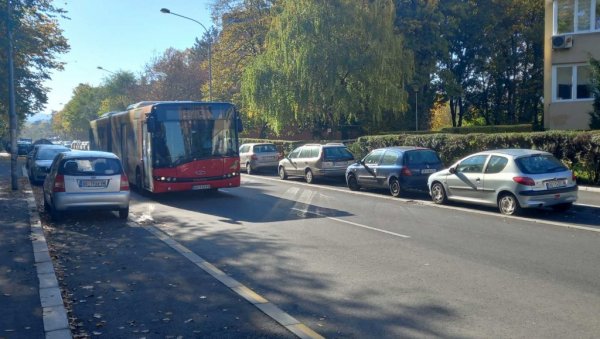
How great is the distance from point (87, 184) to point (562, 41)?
2559cm

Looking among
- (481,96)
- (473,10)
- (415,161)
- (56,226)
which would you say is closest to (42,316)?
(56,226)

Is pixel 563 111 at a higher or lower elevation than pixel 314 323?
higher

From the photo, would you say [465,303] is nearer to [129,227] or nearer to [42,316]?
[42,316]

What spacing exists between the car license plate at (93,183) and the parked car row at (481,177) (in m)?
8.44

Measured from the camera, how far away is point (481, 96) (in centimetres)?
5116

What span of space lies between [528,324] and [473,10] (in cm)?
4482

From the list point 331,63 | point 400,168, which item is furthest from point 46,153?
point 400,168

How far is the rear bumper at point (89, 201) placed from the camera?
1323 cm

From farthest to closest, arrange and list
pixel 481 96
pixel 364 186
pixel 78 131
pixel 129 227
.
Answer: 1. pixel 78 131
2. pixel 481 96
3. pixel 364 186
4. pixel 129 227

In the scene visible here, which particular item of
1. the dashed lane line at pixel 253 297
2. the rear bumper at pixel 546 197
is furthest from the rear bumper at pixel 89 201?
the rear bumper at pixel 546 197

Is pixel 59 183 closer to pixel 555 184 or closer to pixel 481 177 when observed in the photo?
pixel 481 177

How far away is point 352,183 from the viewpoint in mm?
20234

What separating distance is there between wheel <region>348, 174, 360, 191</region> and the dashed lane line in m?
10.1

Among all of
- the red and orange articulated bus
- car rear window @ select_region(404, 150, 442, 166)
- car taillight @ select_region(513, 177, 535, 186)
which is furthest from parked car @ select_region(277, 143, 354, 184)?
car taillight @ select_region(513, 177, 535, 186)
